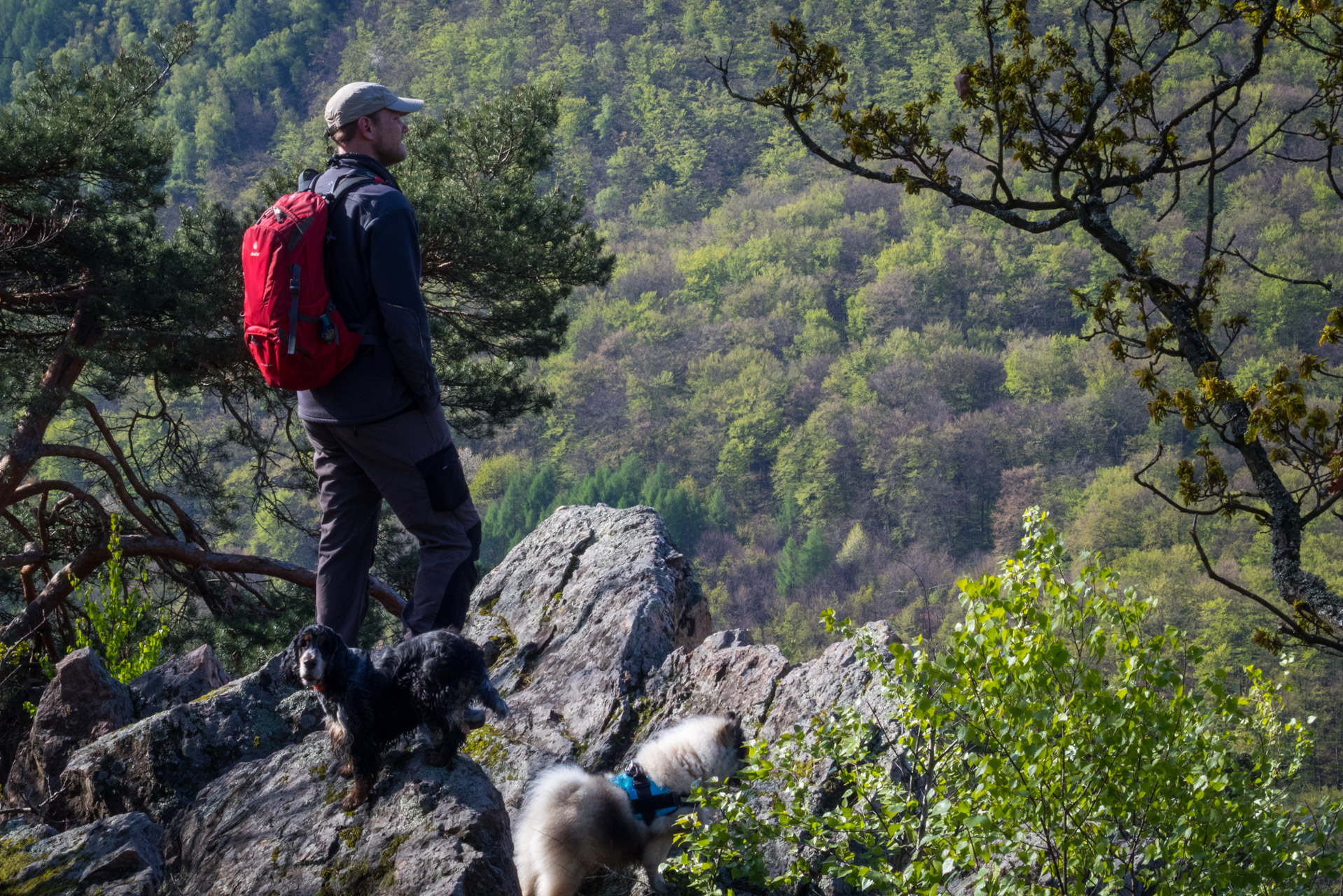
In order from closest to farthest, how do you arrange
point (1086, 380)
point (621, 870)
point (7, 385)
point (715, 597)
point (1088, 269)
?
point (621, 870), point (7, 385), point (715, 597), point (1086, 380), point (1088, 269)

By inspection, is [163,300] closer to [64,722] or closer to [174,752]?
[64,722]

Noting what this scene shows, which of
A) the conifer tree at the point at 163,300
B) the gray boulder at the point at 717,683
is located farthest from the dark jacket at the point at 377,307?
the conifer tree at the point at 163,300

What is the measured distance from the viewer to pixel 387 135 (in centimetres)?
291

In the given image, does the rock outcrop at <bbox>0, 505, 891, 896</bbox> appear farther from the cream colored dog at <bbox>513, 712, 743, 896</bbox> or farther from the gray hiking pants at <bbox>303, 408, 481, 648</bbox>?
the gray hiking pants at <bbox>303, 408, 481, 648</bbox>

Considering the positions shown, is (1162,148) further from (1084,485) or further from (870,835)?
(1084,485)

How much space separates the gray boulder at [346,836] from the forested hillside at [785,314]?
105 feet

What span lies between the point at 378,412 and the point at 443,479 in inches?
10.2

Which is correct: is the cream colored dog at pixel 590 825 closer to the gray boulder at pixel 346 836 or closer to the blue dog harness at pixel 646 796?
the blue dog harness at pixel 646 796

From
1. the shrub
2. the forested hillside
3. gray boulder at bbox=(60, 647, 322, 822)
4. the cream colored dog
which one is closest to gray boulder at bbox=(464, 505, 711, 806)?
the cream colored dog

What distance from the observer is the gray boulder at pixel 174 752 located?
295 cm

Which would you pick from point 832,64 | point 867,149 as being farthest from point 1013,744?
point 832,64

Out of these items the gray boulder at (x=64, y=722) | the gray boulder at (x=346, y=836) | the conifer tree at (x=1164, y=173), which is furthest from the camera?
the gray boulder at (x=64, y=722)

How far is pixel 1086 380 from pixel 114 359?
53.9 m

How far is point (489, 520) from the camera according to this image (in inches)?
1826
